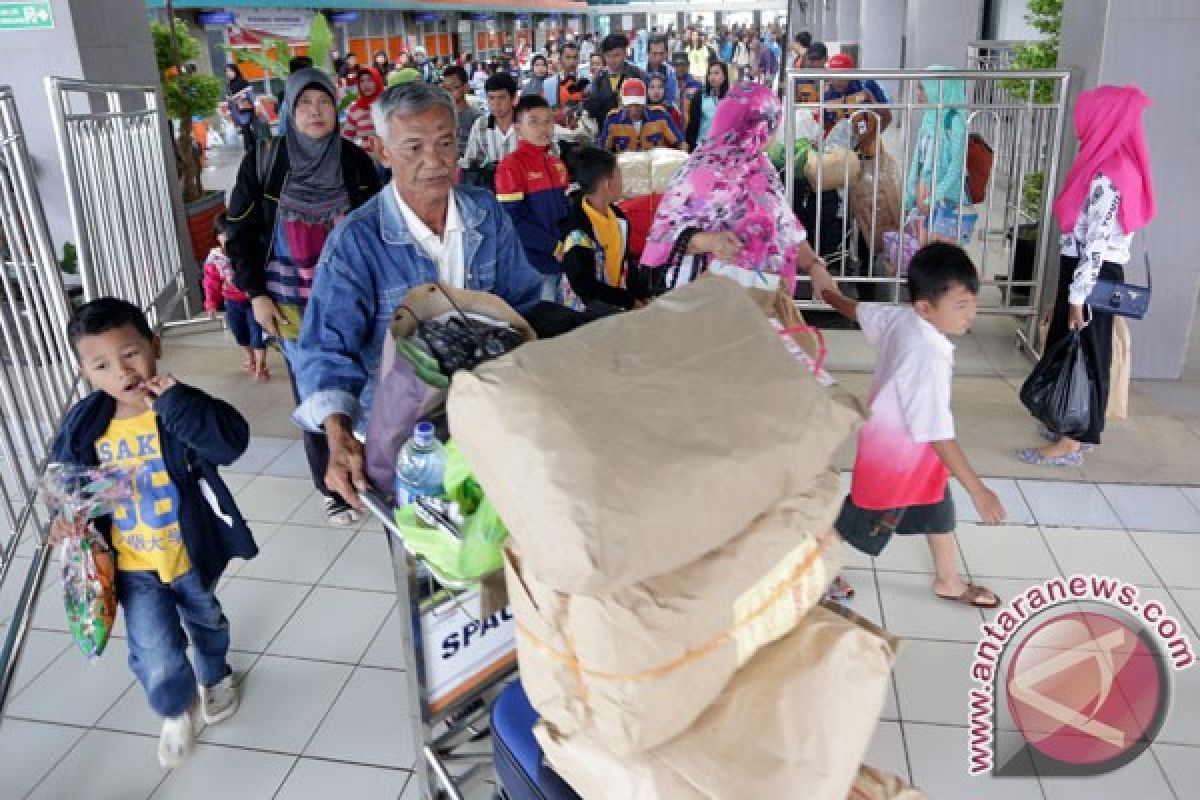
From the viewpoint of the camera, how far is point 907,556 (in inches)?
121

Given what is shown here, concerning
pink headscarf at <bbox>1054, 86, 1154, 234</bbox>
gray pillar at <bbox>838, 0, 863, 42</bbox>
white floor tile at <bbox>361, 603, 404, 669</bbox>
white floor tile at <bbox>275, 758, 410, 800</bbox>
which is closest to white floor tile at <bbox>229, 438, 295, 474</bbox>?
white floor tile at <bbox>361, 603, 404, 669</bbox>

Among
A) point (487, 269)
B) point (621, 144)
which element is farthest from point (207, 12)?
point (487, 269)

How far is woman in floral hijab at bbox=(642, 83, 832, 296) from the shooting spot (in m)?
3.13

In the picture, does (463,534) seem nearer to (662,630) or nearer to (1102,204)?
(662,630)

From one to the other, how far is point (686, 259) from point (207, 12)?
18071mm

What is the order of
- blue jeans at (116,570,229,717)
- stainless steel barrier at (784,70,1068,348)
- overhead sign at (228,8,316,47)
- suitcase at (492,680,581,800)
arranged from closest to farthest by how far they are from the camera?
suitcase at (492,680,581,800) → blue jeans at (116,570,229,717) → stainless steel barrier at (784,70,1068,348) → overhead sign at (228,8,316,47)

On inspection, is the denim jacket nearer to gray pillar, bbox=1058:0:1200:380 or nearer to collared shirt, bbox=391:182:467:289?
collared shirt, bbox=391:182:467:289

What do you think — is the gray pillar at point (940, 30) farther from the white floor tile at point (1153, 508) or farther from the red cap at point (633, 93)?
the white floor tile at point (1153, 508)

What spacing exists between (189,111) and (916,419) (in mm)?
6030

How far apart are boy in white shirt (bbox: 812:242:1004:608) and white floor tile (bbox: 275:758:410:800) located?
142cm

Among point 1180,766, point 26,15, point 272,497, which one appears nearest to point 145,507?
point 272,497

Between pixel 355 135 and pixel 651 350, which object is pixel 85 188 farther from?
pixel 651 350

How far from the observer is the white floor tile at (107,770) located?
7.42 ft

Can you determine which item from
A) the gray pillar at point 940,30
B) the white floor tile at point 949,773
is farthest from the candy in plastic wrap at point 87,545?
the gray pillar at point 940,30
